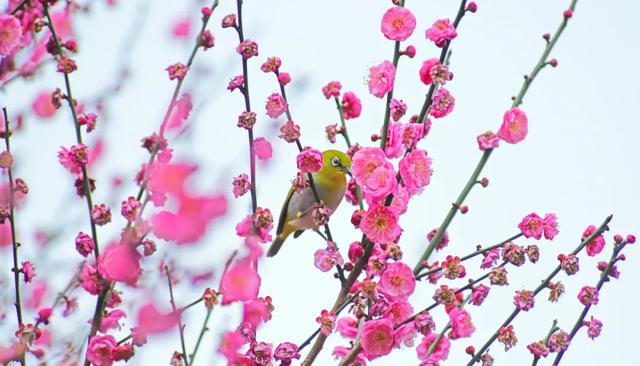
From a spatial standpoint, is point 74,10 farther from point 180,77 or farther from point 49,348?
point 49,348

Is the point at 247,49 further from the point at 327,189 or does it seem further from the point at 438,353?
the point at 327,189

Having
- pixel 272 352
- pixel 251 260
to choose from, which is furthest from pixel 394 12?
pixel 272 352

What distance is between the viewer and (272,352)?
3100 millimetres

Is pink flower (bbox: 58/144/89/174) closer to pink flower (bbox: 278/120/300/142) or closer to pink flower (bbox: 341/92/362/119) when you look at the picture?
pink flower (bbox: 278/120/300/142)

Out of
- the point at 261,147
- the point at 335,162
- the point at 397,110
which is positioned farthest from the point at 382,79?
the point at 335,162

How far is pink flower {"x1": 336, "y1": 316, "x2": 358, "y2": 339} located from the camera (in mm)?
3324

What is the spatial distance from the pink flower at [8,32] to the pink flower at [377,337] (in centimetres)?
163

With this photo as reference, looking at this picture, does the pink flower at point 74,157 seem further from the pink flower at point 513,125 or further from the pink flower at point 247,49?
the pink flower at point 513,125

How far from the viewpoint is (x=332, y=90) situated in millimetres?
3570

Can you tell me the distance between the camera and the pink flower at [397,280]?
3.12 meters

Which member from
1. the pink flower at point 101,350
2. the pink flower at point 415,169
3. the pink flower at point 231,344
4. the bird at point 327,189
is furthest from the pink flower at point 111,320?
the bird at point 327,189

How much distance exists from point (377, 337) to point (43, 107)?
1.57m

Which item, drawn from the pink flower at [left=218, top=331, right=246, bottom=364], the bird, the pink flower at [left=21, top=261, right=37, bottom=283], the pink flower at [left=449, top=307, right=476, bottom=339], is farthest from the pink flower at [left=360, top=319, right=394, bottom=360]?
the bird

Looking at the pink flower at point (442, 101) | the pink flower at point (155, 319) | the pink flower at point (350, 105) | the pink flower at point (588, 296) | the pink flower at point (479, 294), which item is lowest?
the pink flower at point (155, 319)
